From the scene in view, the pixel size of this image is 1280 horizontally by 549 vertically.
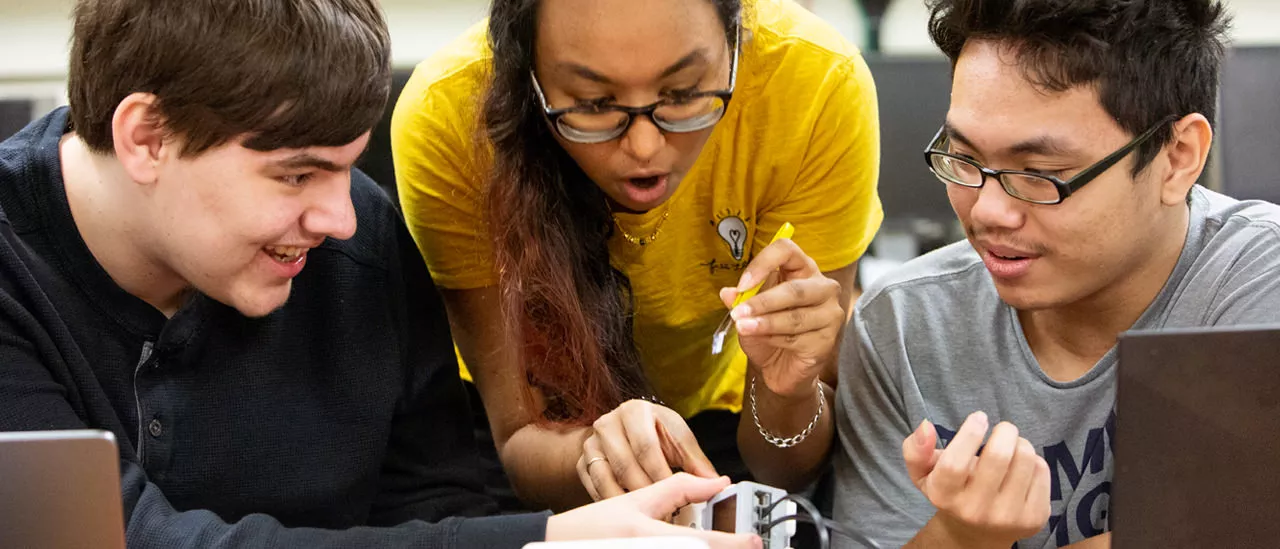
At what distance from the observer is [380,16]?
1.31m

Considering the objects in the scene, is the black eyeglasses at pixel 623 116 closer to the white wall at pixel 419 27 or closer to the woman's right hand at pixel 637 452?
the woman's right hand at pixel 637 452

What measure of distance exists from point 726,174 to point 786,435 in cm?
36

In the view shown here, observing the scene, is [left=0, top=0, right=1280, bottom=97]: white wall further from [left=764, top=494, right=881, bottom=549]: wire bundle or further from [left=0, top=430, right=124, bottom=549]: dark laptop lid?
[left=0, top=430, right=124, bottom=549]: dark laptop lid

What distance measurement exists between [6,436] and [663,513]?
1.92ft

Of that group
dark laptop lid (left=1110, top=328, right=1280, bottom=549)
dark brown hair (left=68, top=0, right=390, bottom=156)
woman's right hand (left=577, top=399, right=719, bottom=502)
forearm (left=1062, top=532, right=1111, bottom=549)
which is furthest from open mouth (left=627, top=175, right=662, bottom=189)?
dark laptop lid (left=1110, top=328, right=1280, bottom=549)

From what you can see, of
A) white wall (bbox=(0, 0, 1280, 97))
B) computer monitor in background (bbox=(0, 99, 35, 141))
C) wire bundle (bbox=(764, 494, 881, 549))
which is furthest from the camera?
white wall (bbox=(0, 0, 1280, 97))

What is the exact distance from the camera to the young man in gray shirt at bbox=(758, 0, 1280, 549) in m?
1.27

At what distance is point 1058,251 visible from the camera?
1.31 metres

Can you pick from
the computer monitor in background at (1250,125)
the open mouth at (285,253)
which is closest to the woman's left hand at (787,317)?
the open mouth at (285,253)

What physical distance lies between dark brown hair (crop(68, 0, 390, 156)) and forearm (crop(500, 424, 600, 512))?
50cm

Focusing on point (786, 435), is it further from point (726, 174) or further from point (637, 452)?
point (726, 174)

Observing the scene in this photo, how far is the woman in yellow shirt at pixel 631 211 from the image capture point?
1363mm

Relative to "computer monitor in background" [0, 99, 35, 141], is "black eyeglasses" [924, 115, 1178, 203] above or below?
above

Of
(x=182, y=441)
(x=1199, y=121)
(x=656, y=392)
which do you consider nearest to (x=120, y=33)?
(x=182, y=441)
